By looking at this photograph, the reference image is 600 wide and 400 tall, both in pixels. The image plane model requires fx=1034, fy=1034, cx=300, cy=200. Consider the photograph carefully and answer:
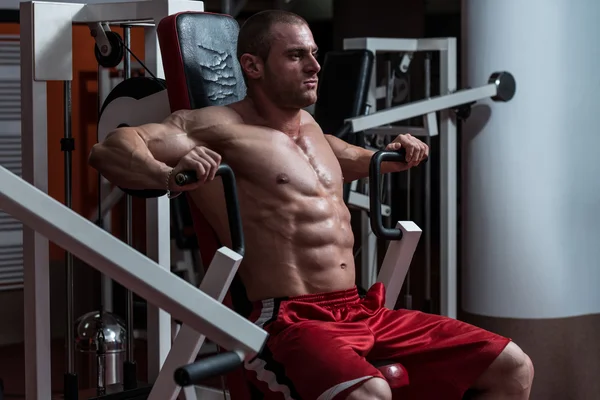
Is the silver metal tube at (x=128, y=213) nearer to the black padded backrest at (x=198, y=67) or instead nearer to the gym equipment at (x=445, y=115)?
the black padded backrest at (x=198, y=67)

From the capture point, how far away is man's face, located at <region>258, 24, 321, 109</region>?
230 centimetres

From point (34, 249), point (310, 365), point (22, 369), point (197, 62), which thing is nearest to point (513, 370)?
point (310, 365)

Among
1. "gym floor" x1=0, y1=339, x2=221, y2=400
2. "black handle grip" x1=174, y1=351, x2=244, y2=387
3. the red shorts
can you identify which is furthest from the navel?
"gym floor" x1=0, y1=339, x2=221, y2=400

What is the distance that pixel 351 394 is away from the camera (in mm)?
1987

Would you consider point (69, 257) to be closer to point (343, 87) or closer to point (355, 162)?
point (355, 162)

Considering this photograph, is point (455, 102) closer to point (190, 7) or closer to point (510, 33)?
point (510, 33)

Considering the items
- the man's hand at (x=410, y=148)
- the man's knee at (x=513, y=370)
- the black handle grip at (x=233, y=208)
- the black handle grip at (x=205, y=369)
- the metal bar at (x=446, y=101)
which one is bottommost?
the man's knee at (x=513, y=370)

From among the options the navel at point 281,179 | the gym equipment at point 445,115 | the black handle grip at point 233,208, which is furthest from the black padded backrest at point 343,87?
the black handle grip at point 233,208

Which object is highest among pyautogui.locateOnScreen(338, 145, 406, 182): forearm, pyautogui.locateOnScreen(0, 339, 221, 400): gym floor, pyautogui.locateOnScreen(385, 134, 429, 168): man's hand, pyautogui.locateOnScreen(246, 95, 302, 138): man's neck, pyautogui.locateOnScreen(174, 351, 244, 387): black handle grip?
pyautogui.locateOnScreen(246, 95, 302, 138): man's neck

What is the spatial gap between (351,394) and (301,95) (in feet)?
2.29

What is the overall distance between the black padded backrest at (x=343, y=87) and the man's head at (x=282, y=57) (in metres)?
1.57

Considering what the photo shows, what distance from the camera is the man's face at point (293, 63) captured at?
230 cm

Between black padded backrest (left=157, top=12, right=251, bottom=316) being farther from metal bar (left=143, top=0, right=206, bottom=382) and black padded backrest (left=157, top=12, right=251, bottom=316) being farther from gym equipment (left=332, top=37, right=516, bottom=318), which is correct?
gym equipment (left=332, top=37, right=516, bottom=318)

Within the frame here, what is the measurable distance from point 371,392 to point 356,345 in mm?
159
